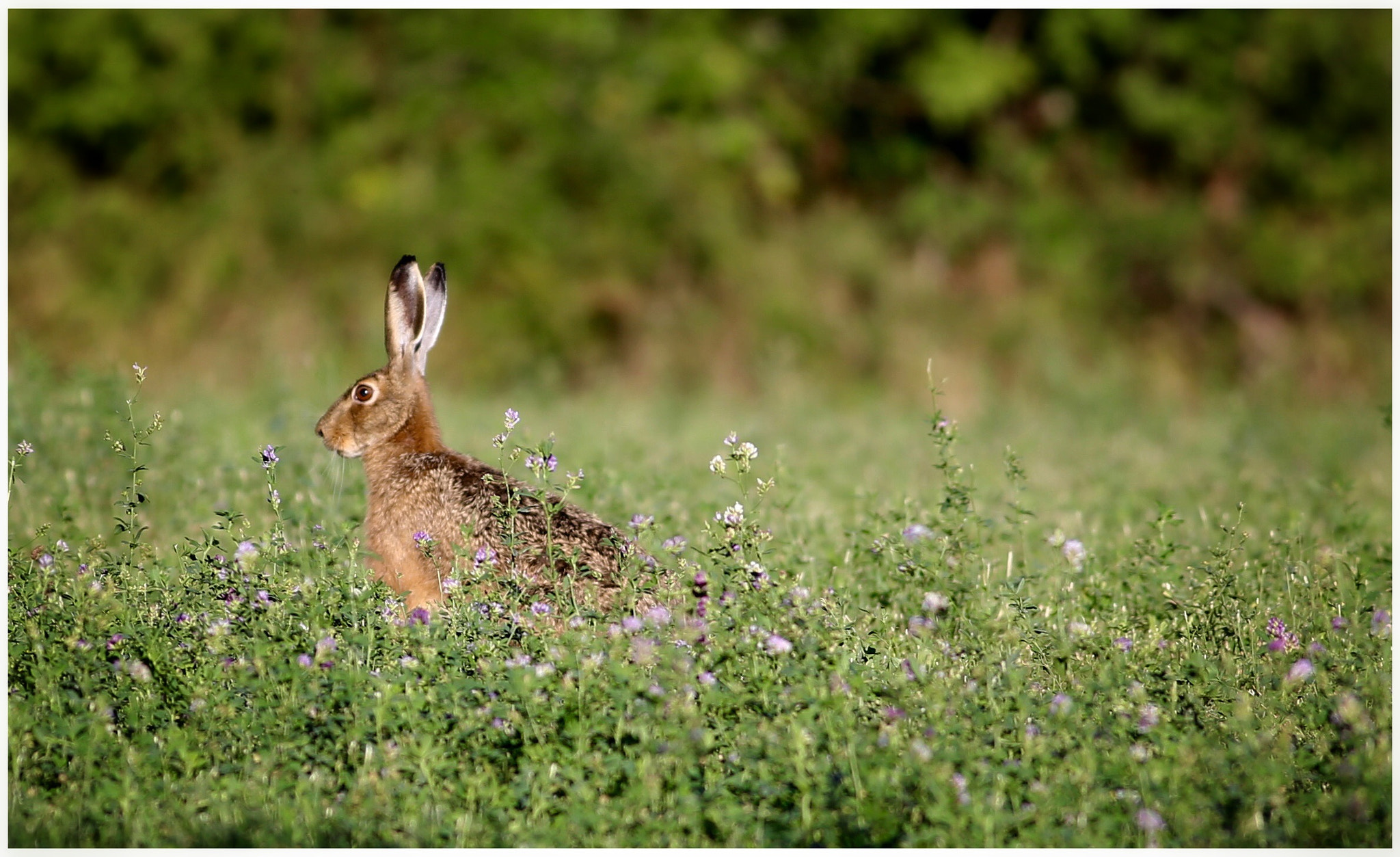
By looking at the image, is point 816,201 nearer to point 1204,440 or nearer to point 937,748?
point 1204,440

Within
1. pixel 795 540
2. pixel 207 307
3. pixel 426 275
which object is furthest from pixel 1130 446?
pixel 207 307

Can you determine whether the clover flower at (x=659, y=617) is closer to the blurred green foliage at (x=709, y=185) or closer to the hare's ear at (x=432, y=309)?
the hare's ear at (x=432, y=309)

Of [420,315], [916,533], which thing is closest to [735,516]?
[916,533]

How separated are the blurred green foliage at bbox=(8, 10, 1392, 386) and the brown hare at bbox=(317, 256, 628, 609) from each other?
5.80 m

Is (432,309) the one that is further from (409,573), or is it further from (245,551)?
(245,551)

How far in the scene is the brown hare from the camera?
193 inches

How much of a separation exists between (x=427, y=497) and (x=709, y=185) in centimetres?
1003

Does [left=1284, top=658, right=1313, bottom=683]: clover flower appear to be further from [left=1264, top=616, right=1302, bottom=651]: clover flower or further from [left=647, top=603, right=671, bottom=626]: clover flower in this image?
→ [left=647, top=603, right=671, bottom=626]: clover flower

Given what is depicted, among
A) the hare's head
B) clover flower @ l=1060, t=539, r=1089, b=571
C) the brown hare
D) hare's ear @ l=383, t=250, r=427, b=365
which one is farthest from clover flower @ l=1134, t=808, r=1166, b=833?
hare's ear @ l=383, t=250, r=427, b=365

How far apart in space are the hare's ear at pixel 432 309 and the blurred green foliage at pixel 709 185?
5598mm

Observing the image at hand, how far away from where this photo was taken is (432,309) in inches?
255

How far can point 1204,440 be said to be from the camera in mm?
10883

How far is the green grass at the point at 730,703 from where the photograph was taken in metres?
3.70

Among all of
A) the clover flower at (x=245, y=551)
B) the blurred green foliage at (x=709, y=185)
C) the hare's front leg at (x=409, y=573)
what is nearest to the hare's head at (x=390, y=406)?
the hare's front leg at (x=409, y=573)
